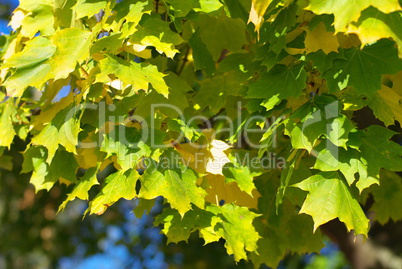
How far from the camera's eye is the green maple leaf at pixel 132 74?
1.67 meters

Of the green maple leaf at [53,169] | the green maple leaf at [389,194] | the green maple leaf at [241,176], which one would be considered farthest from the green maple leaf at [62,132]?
the green maple leaf at [389,194]

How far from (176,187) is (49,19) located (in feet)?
3.17

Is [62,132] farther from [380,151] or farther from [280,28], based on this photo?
[380,151]

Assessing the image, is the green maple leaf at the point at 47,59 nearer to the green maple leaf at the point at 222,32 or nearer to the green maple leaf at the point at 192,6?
the green maple leaf at the point at 192,6

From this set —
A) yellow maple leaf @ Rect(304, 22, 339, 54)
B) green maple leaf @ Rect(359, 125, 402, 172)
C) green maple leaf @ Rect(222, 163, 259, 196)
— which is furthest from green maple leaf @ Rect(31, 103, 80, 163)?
green maple leaf @ Rect(359, 125, 402, 172)

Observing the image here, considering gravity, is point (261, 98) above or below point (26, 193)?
above

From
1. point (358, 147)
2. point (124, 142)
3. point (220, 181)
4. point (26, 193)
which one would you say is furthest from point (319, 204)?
point (26, 193)

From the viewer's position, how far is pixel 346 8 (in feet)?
4.40

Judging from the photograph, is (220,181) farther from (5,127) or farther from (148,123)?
(5,127)

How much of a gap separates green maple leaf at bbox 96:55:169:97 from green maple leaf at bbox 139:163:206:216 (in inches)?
12.4

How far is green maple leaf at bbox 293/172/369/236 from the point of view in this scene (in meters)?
1.68

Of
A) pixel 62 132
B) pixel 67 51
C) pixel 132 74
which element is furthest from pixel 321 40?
pixel 62 132

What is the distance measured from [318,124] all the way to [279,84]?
234mm

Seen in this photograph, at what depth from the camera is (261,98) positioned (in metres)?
1.89
